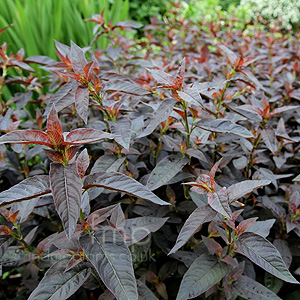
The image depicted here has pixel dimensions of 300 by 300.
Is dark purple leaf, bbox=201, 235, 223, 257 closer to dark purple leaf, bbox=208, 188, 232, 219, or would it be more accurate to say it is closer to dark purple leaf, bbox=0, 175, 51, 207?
dark purple leaf, bbox=208, 188, 232, 219

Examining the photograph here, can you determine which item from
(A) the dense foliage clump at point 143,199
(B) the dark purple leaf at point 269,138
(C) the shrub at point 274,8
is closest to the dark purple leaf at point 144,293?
(A) the dense foliage clump at point 143,199

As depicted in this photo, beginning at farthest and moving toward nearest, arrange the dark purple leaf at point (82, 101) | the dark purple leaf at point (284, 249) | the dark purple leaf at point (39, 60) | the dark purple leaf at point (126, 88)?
the dark purple leaf at point (39, 60)
the dark purple leaf at point (284, 249)
the dark purple leaf at point (126, 88)
the dark purple leaf at point (82, 101)

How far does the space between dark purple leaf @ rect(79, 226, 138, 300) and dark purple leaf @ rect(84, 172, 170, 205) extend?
153 millimetres

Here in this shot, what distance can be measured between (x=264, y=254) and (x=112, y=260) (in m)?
0.46

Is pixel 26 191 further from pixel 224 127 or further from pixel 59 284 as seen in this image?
pixel 224 127

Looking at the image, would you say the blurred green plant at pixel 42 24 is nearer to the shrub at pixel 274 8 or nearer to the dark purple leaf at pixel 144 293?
the dark purple leaf at pixel 144 293

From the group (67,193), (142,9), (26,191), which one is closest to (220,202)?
(67,193)

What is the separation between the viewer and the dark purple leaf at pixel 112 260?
746 mm

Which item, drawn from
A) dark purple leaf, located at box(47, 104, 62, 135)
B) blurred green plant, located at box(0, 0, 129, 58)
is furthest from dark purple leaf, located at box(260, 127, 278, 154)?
blurred green plant, located at box(0, 0, 129, 58)

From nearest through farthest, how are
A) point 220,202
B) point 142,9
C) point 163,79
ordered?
point 220,202 < point 163,79 < point 142,9

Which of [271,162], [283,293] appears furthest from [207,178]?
[283,293]

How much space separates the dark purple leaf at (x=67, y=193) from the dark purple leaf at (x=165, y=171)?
1.04 ft

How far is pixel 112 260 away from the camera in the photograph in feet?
2.60

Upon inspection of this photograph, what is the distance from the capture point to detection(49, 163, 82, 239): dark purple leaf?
27.5 inches
